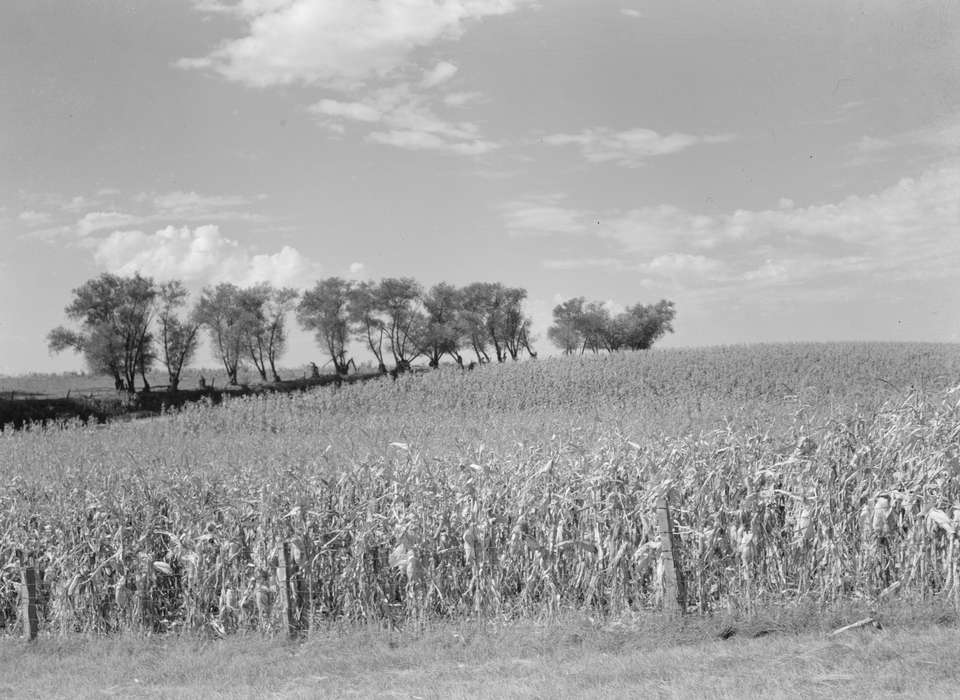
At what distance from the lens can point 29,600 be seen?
1305 cm

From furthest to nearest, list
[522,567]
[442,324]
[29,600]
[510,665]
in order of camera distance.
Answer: [442,324] → [29,600] → [522,567] → [510,665]

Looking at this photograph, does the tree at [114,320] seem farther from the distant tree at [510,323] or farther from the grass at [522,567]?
the grass at [522,567]

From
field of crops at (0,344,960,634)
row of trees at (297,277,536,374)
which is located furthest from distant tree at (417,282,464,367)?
field of crops at (0,344,960,634)

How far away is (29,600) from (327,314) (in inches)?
3444

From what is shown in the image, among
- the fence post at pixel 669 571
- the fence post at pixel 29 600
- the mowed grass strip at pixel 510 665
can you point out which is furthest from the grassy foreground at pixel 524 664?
the fence post at pixel 29 600

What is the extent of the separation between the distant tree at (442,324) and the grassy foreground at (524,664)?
84113 millimetres

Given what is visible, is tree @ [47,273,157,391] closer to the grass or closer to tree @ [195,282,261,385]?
tree @ [195,282,261,385]

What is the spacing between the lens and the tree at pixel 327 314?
99.2 meters

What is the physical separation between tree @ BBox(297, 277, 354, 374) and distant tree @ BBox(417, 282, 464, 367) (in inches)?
333

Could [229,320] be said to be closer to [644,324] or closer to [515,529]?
[644,324]

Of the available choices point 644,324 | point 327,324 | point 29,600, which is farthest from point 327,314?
point 29,600

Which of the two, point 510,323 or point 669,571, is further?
point 510,323

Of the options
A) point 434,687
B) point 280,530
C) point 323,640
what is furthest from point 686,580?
point 280,530

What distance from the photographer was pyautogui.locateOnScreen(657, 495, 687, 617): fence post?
1137 centimetres
